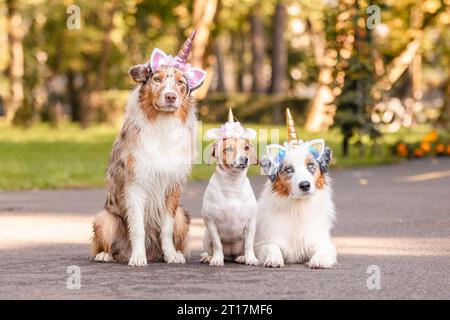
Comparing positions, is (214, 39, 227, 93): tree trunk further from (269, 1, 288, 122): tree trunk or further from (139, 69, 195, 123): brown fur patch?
(139, 69, 195, 123): brown fur patch

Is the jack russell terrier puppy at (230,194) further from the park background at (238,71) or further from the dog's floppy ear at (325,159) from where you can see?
the park background at (238,71)

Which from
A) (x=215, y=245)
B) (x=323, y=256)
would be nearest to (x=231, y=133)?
(x=215, y=245)

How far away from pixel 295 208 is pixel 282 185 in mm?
254

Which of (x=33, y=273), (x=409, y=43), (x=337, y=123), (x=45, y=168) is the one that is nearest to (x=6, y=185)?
(x=45, y=168)

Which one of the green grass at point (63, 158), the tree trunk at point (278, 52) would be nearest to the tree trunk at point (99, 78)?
the green grass at point (63, 158)

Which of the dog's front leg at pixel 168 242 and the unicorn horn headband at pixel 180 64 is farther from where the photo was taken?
the dog's front leg at pixel 168 242

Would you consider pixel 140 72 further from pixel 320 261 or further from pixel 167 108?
pixel 320 261

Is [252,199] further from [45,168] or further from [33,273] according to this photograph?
[45,168]

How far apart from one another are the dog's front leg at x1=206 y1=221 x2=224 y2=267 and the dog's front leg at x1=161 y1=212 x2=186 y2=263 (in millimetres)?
402

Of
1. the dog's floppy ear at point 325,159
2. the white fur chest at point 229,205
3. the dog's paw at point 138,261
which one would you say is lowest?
the dog's paw at point 138,261

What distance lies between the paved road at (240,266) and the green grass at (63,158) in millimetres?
2448

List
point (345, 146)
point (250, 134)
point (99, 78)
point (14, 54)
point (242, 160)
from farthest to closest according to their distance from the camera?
point (99, 78)
point (14, 54)
point (345, 146)
point (250, 134)
point (242, 160)

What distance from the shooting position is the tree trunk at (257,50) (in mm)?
55875

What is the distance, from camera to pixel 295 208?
35.1 feet
